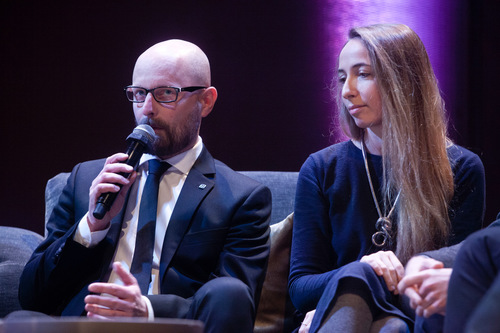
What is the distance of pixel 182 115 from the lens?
6.77 ft

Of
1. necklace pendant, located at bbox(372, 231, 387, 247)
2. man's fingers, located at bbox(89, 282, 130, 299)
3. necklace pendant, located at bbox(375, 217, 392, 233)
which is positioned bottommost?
necklace pendant, located at bbox(372, 231, 387, 247)

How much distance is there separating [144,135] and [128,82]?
3.48ft

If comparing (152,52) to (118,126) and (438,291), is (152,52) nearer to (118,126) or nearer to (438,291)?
(118,126)

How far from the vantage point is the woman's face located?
6.22ft

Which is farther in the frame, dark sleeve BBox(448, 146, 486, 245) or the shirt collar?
the shirt collar

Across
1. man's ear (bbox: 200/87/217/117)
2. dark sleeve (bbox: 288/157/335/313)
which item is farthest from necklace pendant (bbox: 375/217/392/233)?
man's ear (bbox: 200/87/217/117)

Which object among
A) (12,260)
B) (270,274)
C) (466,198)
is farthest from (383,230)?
(12,260)

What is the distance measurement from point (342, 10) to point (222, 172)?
1223 mm

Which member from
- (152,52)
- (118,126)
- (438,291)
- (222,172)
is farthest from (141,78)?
(438,291)

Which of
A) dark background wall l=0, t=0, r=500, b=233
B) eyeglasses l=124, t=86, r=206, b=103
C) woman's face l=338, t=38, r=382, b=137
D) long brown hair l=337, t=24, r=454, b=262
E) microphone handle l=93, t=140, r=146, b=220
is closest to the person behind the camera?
microphone handle l=93, t=140, r=146, b=220

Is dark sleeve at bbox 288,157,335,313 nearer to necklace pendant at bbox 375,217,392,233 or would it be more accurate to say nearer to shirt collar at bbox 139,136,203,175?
necklace pendant at bbox 375,217,392,233

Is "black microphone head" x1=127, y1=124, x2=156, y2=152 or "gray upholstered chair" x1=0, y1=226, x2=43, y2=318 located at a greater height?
"black microphone head" x1=127, y1=124, x2=156, y2=152

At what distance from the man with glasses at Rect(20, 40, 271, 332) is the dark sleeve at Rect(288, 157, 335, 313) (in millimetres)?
116

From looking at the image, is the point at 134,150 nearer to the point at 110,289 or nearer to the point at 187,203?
the point at 187,203
